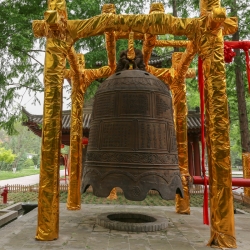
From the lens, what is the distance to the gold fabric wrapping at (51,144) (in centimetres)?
388

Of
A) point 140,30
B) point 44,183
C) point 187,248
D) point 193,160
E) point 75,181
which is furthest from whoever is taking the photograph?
point 193,160

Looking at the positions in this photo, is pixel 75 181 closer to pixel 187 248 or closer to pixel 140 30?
→ pixel 187 248

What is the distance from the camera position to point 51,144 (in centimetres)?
408

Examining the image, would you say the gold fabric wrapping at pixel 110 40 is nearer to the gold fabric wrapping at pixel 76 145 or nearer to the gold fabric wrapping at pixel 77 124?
the gold fabric wrapping at pixel 77 124

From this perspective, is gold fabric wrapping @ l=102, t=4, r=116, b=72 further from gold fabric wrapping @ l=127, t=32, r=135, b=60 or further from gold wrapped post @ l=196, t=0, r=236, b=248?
gold wrapped post @ l=196, t=0, r=236, b=248

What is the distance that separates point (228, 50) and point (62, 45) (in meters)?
3.08

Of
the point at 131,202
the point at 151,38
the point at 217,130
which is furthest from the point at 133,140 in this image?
the point at 131,202

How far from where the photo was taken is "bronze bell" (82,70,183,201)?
12.2ft

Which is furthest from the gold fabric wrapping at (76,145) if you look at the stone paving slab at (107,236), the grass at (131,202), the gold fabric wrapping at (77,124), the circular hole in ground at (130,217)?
the grass at (131,202)

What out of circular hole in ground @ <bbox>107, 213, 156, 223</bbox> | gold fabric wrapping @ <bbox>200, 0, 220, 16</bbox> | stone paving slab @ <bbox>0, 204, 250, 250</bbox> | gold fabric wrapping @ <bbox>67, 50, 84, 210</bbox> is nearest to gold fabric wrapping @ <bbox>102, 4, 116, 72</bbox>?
gold fabric wrapping @ <bbox>67, 50, 84, 210</bbox>

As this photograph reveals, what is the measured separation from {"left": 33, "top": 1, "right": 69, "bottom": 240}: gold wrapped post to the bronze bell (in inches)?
21.6

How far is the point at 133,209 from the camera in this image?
682 cm

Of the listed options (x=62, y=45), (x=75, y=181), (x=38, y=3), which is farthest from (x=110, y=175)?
(x=38, y=3)

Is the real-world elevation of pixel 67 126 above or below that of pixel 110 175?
above
